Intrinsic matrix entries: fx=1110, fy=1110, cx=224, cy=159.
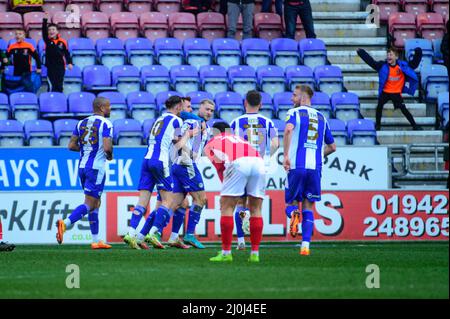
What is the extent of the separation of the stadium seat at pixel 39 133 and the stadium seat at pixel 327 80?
5467 millimetres

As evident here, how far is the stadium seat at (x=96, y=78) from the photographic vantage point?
834 inches

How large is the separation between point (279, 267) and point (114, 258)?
2528 mm

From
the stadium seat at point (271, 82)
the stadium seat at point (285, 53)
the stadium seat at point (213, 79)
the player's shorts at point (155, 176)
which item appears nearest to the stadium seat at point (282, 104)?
the stadium seat at point (271, 82)

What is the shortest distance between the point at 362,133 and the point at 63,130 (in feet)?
17.7

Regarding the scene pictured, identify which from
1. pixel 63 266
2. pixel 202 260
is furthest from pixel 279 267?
pixel 63 266

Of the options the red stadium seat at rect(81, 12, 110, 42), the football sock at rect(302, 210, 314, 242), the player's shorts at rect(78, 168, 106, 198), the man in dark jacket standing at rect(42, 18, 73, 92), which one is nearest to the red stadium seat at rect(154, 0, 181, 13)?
the red stadium seat at rect(81, 12, 110, 42)

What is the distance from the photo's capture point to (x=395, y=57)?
21109 millimetres

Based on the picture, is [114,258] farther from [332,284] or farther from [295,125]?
[332,284]

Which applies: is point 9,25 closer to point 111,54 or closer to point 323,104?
point 111,54

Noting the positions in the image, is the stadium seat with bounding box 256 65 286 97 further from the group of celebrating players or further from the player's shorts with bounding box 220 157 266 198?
the player's shorts with bounding box 220 157 266 198

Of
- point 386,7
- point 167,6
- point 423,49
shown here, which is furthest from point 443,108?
point 167,6

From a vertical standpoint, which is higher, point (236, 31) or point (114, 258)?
point (236, 31)

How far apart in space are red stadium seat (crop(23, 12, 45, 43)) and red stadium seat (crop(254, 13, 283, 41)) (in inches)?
175

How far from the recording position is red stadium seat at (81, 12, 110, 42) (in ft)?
74.5
